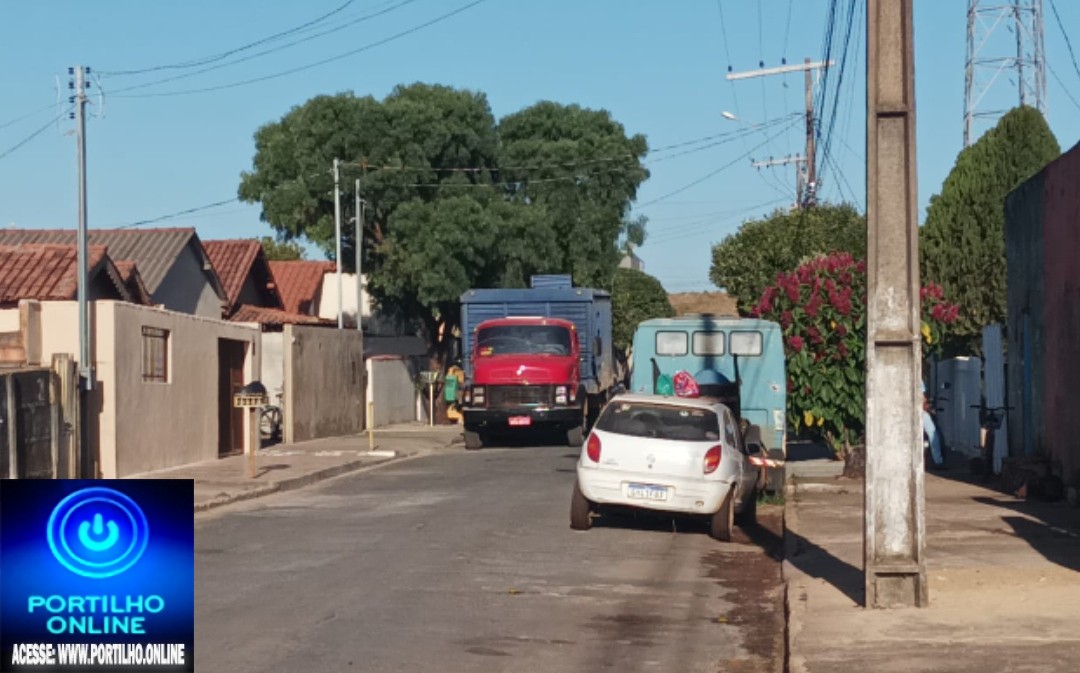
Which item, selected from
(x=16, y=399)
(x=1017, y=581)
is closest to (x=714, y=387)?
(x=16, y=399)

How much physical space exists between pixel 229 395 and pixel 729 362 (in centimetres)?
1300

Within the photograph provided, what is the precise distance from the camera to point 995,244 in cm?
4097

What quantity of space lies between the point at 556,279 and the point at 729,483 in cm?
2260

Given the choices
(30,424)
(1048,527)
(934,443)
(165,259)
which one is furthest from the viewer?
(165,259)

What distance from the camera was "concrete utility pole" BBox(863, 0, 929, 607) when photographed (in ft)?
39.0

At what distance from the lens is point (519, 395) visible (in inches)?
1344

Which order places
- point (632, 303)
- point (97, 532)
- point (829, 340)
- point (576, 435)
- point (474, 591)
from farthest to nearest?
point (632, 303), point (576, 435), point (829, 340), point (474, 591), point (97, 532)

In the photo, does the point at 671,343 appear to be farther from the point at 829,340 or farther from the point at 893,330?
the point at 893,330

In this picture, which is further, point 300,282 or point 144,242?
point 300,282

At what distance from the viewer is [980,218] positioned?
41.1 metres

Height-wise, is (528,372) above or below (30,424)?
above

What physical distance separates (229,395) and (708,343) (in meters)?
12.5

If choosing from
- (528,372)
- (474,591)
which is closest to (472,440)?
(528,372)

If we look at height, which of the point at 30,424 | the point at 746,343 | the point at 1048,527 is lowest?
the point at 1048,527
